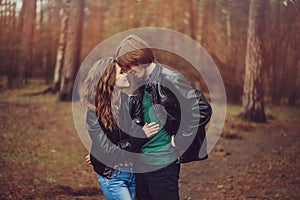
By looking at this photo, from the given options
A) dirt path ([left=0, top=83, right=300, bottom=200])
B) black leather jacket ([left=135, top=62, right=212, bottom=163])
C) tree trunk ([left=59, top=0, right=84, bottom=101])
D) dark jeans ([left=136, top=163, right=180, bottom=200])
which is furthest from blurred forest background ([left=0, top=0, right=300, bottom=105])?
dark jeans ([left=136, top=163, right=180, bottom=200])

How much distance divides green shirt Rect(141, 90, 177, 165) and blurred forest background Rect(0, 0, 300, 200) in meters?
2.41

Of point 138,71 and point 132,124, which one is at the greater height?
point 138,71

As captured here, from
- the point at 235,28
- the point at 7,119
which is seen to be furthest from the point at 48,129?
the point at 235,28

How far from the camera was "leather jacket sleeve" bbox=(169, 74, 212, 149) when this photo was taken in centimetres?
231

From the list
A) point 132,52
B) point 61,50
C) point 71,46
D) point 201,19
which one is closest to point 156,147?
point 132,52

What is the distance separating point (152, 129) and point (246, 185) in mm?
2940

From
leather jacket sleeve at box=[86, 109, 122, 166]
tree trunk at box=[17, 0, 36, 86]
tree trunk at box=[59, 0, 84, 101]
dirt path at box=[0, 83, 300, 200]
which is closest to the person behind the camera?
leather jacket sleeve at box=[86, 109, 122, 166]

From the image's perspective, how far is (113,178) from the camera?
7.50 feet

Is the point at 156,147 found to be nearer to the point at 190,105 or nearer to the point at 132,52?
the point at 190,105

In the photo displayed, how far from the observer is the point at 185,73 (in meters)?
7.10

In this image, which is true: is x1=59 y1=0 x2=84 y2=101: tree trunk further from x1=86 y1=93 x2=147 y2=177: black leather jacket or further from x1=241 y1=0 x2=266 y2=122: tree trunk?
x1=86 y1=93 x2=147 y2=177: black leather jacket

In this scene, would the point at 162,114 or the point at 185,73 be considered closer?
the point at 162,114

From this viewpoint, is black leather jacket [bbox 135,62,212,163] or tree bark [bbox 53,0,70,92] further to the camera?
tree bark [bbox 53,0,70,92]

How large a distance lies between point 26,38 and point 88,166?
2143mm
